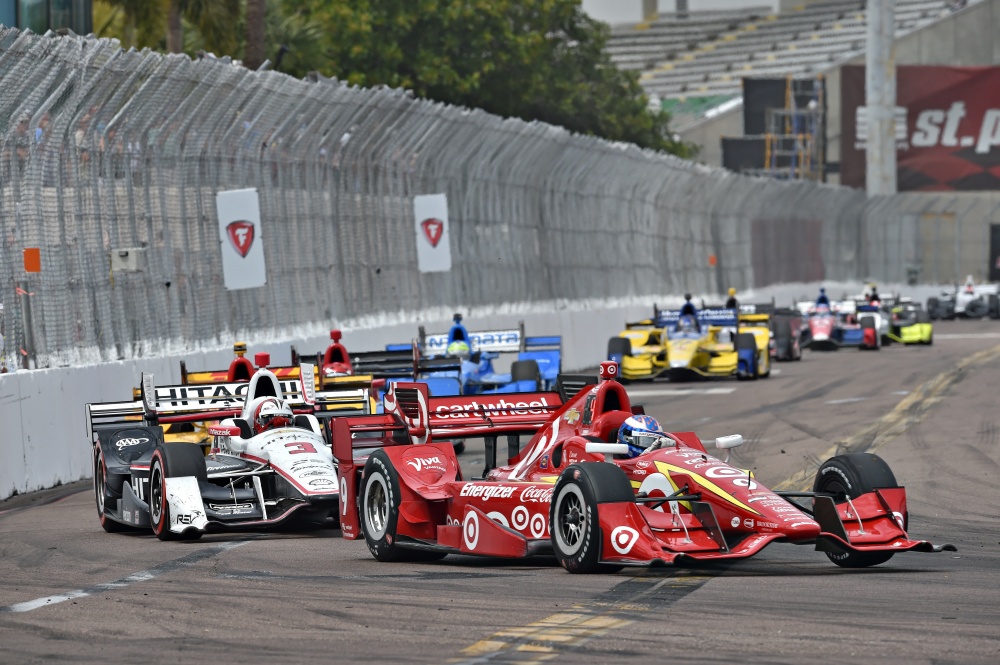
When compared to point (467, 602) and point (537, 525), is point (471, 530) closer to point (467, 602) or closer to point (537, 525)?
point (537, 525)

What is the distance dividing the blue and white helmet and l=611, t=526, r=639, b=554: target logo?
1148 millimetres

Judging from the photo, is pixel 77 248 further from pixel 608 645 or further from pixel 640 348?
pixel 640 348

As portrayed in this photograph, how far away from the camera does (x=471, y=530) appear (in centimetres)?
1040

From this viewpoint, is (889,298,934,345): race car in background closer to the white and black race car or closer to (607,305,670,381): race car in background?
(607,305,670,381): race car in background

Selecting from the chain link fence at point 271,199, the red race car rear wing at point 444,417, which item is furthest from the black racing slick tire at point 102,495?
the chain link fence at point 271,199

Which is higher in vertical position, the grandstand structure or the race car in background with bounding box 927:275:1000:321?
the grandstand structure

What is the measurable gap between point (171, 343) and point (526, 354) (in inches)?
207

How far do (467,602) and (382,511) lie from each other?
2438 mm

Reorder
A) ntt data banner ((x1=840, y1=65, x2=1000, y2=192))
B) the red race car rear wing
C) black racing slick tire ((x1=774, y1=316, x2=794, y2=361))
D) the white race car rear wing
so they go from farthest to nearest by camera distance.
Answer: ntt data banner ((x1=840, y1=65, x2=1000, y2=192)), black racing slick tire ((x1=774, y1=316, x2=794, y2=361)), the white race car rear wing, the red race car rear wing

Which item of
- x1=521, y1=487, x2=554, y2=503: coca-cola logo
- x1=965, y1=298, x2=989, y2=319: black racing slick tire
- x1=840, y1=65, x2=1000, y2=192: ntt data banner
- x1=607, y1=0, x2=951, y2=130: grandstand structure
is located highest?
x1=607, y1=0, x2=951, y2=130: grandstand structure

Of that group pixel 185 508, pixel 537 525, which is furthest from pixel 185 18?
pixel 537 525

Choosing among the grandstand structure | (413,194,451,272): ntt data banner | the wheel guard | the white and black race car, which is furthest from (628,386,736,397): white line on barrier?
the grandstand structure

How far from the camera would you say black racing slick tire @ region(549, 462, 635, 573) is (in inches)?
367

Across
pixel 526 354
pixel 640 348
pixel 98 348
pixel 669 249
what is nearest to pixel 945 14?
pixel 669 249
